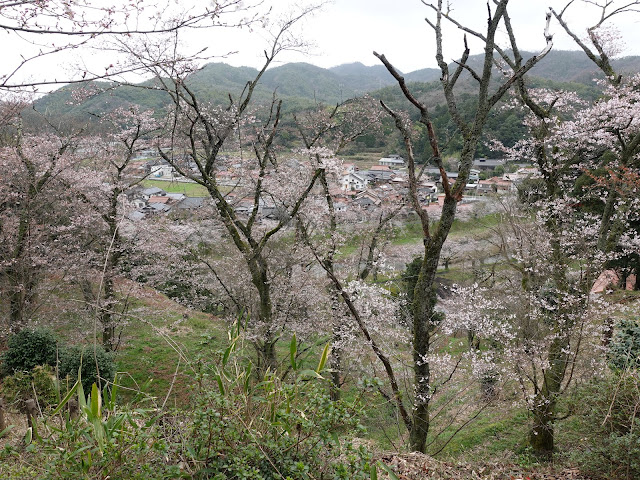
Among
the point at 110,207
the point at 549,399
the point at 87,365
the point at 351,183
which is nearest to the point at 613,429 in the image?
the point at 549,399

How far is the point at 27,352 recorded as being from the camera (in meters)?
9.01

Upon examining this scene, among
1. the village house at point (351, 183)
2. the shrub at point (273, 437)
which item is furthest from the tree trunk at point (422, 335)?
the village house at point (351, 183)

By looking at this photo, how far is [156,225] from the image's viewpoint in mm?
12523

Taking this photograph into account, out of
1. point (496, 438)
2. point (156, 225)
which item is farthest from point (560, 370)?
point (156, 225)

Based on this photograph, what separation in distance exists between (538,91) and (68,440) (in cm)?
1082

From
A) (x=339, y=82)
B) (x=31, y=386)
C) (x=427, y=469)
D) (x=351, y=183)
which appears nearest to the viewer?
(x=427, y=469)

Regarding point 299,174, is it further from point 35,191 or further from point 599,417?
point 599,417

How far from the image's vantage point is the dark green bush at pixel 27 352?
896 centimetres

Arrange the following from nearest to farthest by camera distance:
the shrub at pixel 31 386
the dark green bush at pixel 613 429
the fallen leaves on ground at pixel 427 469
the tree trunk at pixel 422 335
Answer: the fallen leaves on ground at pixel 427 469, the dark green bush at pixel 613 429, the tree trunk at pixel 422 335, the shrub at pixel 31 386

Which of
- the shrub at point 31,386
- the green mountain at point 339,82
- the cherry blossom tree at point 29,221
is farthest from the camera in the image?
the green mountain at point 339,82

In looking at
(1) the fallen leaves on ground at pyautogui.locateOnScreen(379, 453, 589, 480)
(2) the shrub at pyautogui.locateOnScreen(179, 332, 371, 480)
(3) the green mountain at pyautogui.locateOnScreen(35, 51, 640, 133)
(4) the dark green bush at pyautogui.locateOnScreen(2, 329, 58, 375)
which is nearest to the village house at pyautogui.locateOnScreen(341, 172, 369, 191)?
(1) the fallen leaves on ground at pyautogui.locateOnScreen(379, 453, 589, 480)

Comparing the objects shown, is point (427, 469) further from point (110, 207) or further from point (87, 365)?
point (110, 207)

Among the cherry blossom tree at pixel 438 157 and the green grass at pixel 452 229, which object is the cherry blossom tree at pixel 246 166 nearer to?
the cherry blossom tree at pixel 438 157

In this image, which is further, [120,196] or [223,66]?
[223,66]
